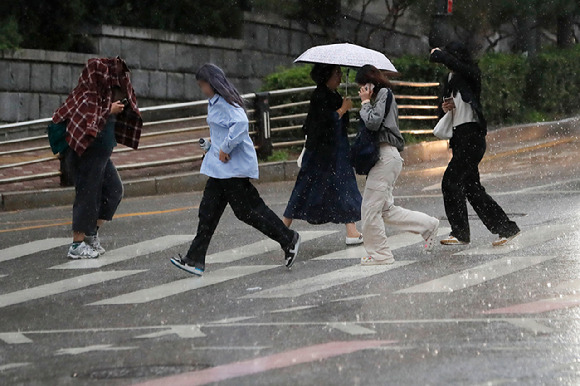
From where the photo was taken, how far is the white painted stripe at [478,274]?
29.8 ft

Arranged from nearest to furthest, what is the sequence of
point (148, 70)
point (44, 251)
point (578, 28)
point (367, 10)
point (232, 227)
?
point (44, 251)
point (232, 227)
point (148, 70)
point (367, 10)
point (578, 28)

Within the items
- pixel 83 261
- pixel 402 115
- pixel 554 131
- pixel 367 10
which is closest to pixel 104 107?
pixel 83 261

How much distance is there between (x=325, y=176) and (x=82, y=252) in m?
2.27

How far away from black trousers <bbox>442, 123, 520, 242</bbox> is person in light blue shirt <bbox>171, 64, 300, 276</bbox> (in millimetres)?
1530

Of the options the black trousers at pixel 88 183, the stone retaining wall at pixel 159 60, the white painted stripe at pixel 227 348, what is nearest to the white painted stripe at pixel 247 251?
the black trousers at pixel 88 183

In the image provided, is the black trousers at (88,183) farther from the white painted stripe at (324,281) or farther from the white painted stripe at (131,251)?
the white painted stripe at (324,281)

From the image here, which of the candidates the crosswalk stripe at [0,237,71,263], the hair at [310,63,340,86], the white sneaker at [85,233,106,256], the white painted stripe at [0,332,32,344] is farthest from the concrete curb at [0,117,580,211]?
the white painted stripe at [0,332,32,344]

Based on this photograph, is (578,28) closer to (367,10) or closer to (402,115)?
(367,10)

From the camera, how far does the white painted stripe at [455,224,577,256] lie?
10.7 meters

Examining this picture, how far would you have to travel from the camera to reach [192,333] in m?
7.89

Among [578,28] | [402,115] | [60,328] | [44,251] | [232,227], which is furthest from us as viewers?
[578,28]

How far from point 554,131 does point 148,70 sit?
7915mm

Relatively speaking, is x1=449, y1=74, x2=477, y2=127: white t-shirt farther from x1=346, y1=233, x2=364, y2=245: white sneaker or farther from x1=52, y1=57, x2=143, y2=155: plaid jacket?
x1=52, y1=57, x2=143, y2=155: plaid jacket

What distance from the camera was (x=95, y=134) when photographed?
10828 millimetres
